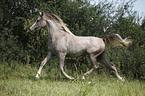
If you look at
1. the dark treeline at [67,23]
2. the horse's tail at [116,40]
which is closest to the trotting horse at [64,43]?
the horse's tail at [116,40]

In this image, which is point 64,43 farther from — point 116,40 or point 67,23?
point 67,23

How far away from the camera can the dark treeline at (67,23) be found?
8000mm

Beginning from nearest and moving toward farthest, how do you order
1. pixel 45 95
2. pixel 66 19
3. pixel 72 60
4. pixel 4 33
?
pixel 45 95 < pixel 72 60 < pixel 4 33 < pixel 66 19

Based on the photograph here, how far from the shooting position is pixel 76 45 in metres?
5.20

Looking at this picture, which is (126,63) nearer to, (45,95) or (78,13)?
(78,13)

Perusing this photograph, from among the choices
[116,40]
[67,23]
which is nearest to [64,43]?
[116,40]

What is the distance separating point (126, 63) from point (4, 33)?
20.8 ft

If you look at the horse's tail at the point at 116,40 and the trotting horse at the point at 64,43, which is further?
the horse's tail at the point at 116,40

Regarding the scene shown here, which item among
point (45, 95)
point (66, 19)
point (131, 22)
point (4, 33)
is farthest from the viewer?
point (131, 22)

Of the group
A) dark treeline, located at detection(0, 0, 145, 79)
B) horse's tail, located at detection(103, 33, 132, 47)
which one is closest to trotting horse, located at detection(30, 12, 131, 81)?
horse's tail, located at detection(103, 33, 132, 47)

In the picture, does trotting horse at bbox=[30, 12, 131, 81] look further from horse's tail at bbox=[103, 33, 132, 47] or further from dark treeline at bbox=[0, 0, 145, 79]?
dark treeline at bbox=[0, 0, 145, 79]

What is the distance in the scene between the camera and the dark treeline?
800 cm

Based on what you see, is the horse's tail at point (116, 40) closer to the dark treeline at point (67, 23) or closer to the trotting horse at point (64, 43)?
the trotting horse at point (64, 43)

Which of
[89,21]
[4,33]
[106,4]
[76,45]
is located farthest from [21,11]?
[76,45]
